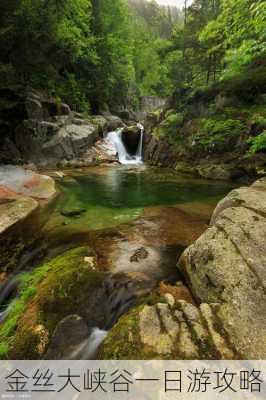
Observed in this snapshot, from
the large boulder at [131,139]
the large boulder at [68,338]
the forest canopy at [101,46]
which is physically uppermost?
the forest canopy at [101,46]

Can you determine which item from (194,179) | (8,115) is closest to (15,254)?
(194,179)

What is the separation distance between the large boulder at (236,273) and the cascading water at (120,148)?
56.0ft

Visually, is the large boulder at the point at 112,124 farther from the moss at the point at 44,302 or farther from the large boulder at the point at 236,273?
the large boulder at the point at 236,273

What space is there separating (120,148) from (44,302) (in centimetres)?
1978

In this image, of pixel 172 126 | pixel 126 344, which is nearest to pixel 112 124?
pixel 172 126

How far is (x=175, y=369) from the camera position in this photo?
2244mm

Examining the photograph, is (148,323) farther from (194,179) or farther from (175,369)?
(194,179)


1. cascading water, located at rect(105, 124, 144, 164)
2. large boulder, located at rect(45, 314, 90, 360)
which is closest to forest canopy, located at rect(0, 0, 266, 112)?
cascading water, located at rect(105, 124, 144, 164)

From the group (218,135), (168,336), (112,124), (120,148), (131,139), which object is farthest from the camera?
(112,124)

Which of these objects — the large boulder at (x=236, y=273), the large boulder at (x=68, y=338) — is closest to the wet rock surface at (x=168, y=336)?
the large boulder at (x=236, y=273)

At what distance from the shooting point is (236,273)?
311cm

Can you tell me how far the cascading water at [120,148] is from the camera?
69.2 feet

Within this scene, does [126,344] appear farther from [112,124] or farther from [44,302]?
[112,124]

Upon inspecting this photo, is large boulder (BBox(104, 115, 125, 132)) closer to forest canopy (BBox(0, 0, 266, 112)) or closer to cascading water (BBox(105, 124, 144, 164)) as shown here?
cascading water (BBox(105, 124, 144, 164))
